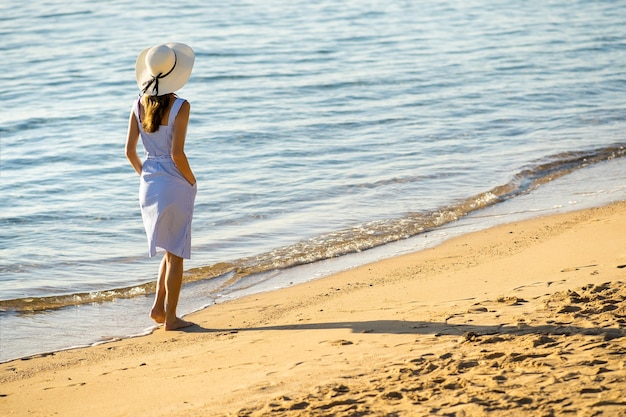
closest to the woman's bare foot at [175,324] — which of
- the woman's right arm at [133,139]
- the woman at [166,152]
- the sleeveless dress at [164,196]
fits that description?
the woman at [166,152]

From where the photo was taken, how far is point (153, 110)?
5.09 metres

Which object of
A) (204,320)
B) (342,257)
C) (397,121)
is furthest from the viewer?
(397,121)

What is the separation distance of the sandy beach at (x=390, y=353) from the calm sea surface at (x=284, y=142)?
0.69 m

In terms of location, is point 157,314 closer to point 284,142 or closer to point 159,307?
point 159,307

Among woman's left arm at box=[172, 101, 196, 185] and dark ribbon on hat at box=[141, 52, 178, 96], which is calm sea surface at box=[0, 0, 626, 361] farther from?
dark ribbon on hat at box=[141, 52, 178, 96]

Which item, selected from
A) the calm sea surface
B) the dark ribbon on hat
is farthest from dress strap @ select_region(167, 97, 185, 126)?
the calm sea surface

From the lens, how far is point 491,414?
3520mm

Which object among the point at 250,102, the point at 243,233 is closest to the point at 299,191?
the point at 243,233

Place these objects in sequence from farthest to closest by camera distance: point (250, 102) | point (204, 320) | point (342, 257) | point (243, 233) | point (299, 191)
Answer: point (250, 102)
point (299, 191)
point (243, 233)
point (342, 257)
point (204, 320)

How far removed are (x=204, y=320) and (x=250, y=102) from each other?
29.7 feet

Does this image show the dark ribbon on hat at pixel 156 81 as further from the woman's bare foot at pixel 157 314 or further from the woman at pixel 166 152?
the woman's bare foot at pixel 157 314

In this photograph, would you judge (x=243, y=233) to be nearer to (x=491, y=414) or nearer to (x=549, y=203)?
(x=549, y=203)

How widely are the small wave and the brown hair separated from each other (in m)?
1.89

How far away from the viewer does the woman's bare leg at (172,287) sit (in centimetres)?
545
